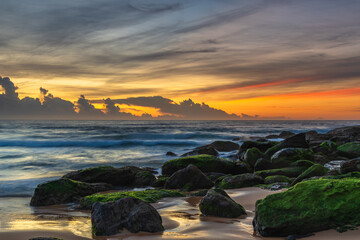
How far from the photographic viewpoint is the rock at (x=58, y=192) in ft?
26.1

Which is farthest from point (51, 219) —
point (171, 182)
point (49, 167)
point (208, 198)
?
point (49, 167)

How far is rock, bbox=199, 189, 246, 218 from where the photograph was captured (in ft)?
18.4

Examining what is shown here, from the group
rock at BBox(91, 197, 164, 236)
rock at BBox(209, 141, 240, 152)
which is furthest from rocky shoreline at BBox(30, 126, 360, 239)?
rock at BBox(209, 141, 240, 152)

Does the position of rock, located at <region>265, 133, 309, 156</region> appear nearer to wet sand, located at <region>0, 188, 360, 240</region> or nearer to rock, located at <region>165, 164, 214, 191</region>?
rock, located at <region>165, 164, 214, 191</region>

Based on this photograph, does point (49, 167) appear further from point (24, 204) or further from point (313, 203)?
point (313, 203)

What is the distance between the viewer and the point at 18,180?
12484mm

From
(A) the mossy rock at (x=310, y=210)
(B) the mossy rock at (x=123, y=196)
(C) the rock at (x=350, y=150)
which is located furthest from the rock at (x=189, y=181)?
(C) the rock at (x=350, y=150)

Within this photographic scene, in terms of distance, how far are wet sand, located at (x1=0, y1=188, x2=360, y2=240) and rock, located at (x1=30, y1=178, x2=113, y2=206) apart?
0.81 metres

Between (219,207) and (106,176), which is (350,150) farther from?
(219,207)

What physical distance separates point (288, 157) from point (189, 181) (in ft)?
15.2

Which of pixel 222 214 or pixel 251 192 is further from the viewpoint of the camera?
pixel 251 192

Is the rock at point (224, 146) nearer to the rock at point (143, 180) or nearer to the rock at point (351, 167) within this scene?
the rock at point (143, 180)

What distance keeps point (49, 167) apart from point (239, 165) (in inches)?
396

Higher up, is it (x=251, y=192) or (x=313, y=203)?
(x=313, y=203)
